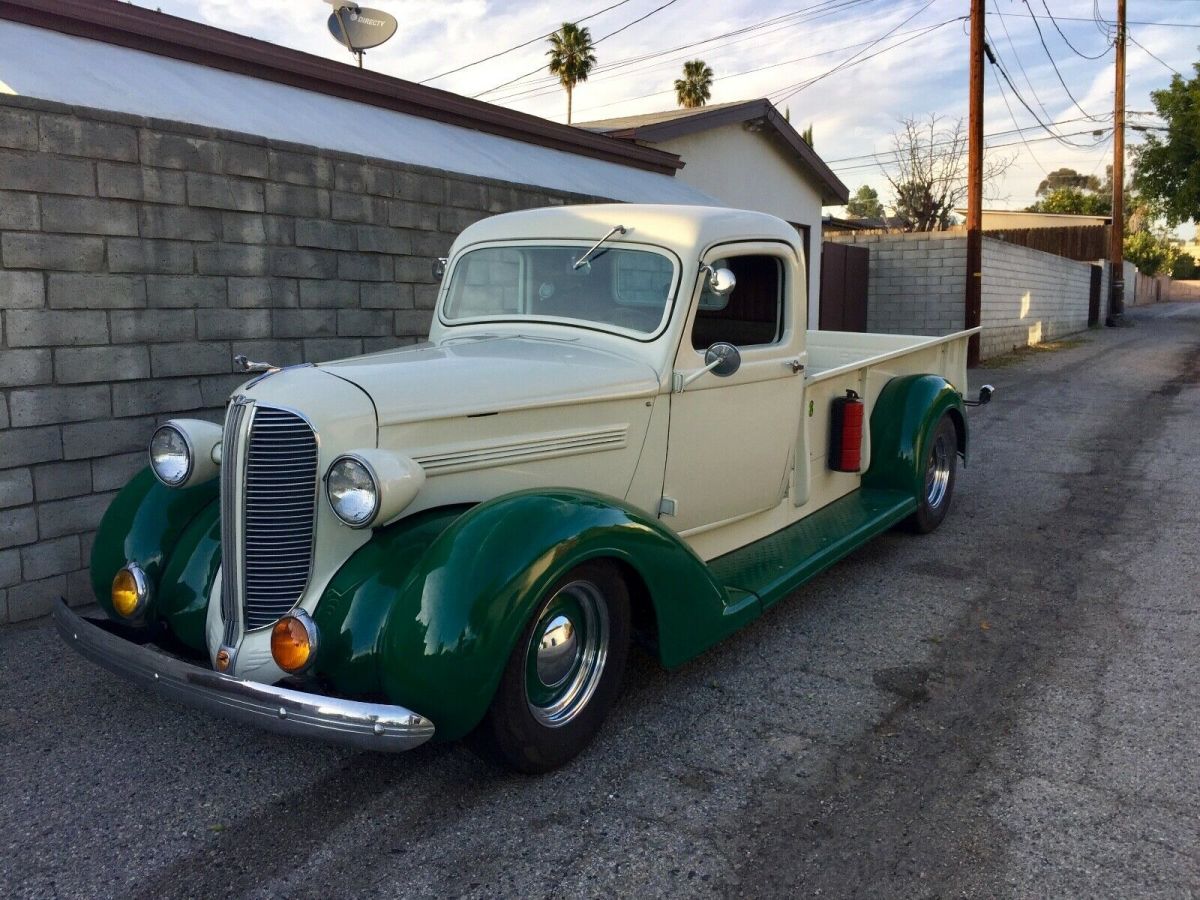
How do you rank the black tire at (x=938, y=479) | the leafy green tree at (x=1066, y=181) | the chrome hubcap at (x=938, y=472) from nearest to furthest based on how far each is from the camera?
1. the black tire at (x=938, y=479)
2. the chrome hubcap at (x=938, y=472)
3. the leafy green tree at (x=1066, y=181)

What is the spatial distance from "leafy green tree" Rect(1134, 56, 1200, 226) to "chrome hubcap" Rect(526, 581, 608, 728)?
32.8 metres

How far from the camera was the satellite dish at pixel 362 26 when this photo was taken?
834cm

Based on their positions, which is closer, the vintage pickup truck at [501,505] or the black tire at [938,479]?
the vintage pickup truck at [501,505]

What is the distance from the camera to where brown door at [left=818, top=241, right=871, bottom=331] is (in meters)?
14.8

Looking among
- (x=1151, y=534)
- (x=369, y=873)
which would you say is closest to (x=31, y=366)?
(x=369, y=873)

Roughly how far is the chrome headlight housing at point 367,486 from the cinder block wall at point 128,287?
248 centimetres

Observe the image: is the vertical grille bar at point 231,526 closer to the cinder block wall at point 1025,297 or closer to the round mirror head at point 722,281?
the round mirror head at point 722,281

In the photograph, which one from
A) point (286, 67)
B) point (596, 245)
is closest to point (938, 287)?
point (286, 67)

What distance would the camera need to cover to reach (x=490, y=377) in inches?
134

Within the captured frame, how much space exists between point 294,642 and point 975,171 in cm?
1430

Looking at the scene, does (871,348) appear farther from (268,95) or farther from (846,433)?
(268,95)

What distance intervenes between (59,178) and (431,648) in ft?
11.3

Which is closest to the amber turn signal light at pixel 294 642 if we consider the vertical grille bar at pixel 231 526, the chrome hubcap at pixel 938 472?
the vertical grille bar at pixel 231 526

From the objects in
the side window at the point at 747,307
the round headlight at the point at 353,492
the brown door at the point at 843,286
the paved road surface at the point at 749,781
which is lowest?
the paved road surface at the point at 749,781
